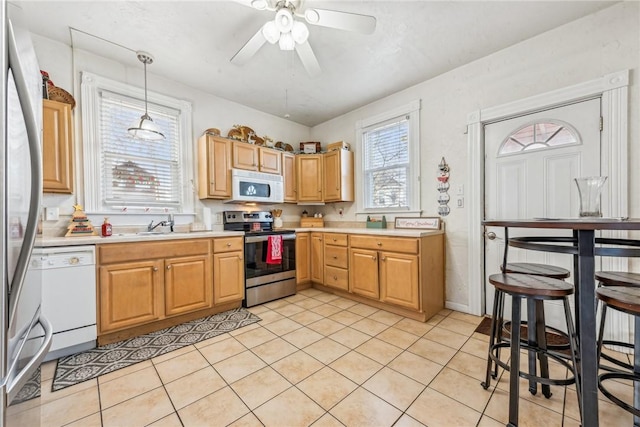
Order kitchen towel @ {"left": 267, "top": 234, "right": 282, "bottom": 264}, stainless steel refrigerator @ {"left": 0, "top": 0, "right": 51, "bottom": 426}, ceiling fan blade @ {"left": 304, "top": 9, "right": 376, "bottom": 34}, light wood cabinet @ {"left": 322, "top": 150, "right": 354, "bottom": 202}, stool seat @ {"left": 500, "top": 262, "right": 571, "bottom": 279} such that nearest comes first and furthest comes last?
stainless steel refrigerator @ {"left": 0, "top": 0, "right": 51, "bottom": 426} < stool seat @ {"left": 500, "top": 262, "right": 571, "bottom": 279} < ceiling fan blade @ {"left": 304, "top": 9, "right": 376, "bottom": 34} < kitchen towel @ {"left": 267, "top": 234, "right": 282, "bottom": 264} < light wood cabinet @ {"left": 322, "top": 150, "right": 354, "bottom": 202}

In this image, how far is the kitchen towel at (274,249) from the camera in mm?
3191

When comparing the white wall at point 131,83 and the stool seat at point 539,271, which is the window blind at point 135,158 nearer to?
the white wall at point 131,83

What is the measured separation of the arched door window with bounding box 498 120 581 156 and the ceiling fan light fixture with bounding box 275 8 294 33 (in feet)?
7.62

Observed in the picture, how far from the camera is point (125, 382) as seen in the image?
1.69m

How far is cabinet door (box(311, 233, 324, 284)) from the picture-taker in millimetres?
3590

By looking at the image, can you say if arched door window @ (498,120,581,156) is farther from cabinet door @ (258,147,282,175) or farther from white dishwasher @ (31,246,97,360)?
white dishwasher @ (31,246,97,360)

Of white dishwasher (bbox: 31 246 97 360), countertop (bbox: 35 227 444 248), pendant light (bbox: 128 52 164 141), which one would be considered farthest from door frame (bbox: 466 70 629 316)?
white dishwasher (bbox: 31 246 97 360)

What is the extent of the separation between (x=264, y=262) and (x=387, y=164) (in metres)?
2.16

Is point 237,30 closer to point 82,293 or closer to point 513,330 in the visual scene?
point 82,293

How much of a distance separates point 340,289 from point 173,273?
6.49 ft

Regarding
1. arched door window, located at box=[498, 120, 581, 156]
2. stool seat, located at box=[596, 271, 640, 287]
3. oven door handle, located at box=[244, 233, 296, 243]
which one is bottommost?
stool seat, located at box=[596, 271, 640, 287]

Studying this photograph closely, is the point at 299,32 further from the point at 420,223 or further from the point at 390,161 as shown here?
the point at 420,223

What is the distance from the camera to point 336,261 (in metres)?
3.39

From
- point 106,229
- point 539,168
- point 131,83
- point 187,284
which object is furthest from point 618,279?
point 131,83
